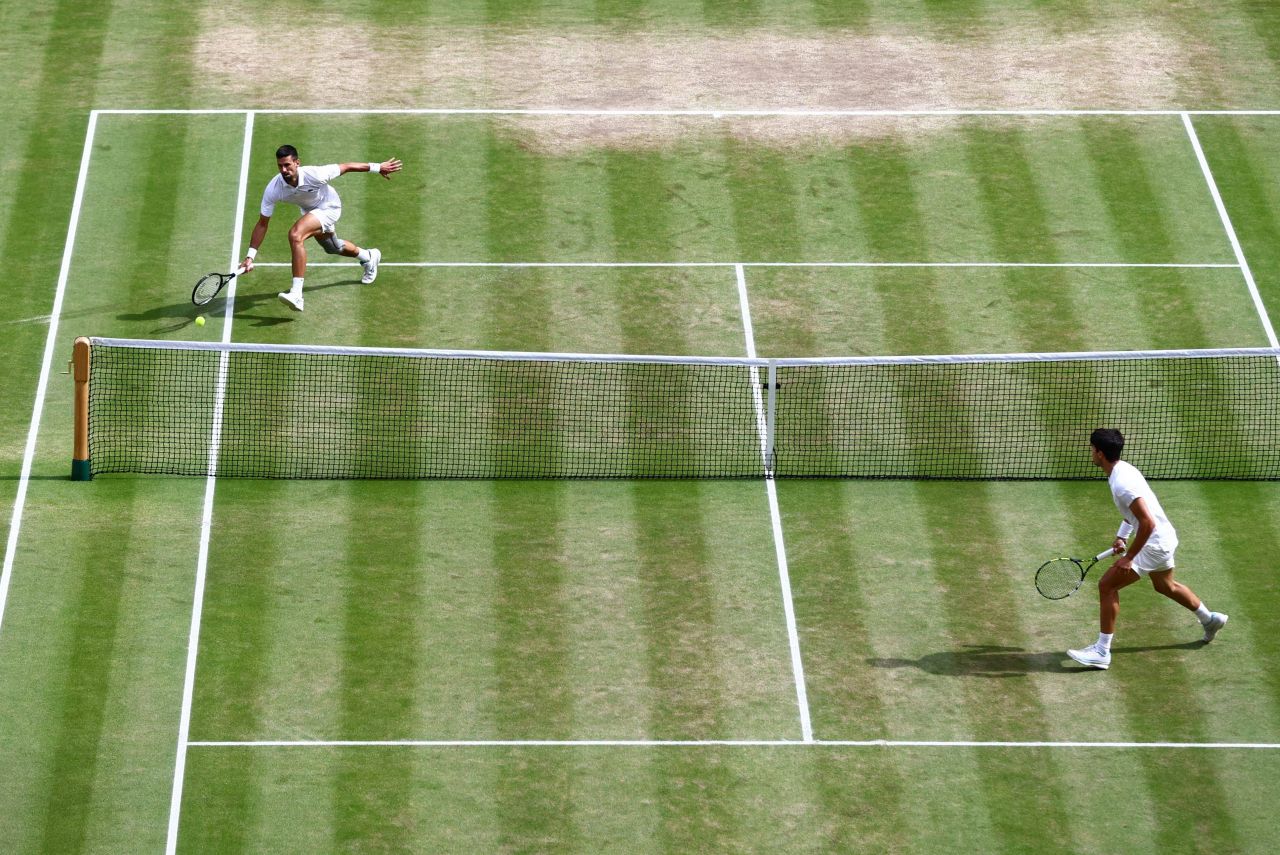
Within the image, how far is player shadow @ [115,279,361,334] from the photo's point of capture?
2084 centimetres

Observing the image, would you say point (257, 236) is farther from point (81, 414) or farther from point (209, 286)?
point (81, 414)

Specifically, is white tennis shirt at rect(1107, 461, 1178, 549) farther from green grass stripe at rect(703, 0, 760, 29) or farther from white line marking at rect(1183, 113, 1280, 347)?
green grass stripe at rect(703, 0, 760, 29)

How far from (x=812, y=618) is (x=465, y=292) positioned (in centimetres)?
674

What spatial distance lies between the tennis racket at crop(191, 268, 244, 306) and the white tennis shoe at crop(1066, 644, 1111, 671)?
909cm

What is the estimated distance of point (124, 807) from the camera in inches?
560

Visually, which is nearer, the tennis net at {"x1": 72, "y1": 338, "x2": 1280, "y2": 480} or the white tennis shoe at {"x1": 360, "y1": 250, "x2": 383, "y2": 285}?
the tennis net at {"x1": 72, "y1": 338, "x2": 1280, "y2": 480}

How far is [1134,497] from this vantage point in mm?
14984

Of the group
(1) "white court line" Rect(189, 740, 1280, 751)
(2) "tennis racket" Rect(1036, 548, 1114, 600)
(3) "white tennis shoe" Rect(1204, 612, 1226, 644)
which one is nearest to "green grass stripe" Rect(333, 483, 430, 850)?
(1) "white court line" Rect(189, 740, 1280, 751)

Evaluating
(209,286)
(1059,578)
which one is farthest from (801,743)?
(209,286)

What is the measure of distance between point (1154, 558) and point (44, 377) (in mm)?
10976

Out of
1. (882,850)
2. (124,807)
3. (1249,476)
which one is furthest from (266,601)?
(1249,476)

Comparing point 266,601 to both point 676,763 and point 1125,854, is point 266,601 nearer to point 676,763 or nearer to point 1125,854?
point 676,763

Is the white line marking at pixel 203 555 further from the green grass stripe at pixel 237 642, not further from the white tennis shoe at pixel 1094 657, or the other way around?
the white tennis shoe at pixel 1094 657

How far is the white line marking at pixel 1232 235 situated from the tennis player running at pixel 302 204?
30.5 ft
